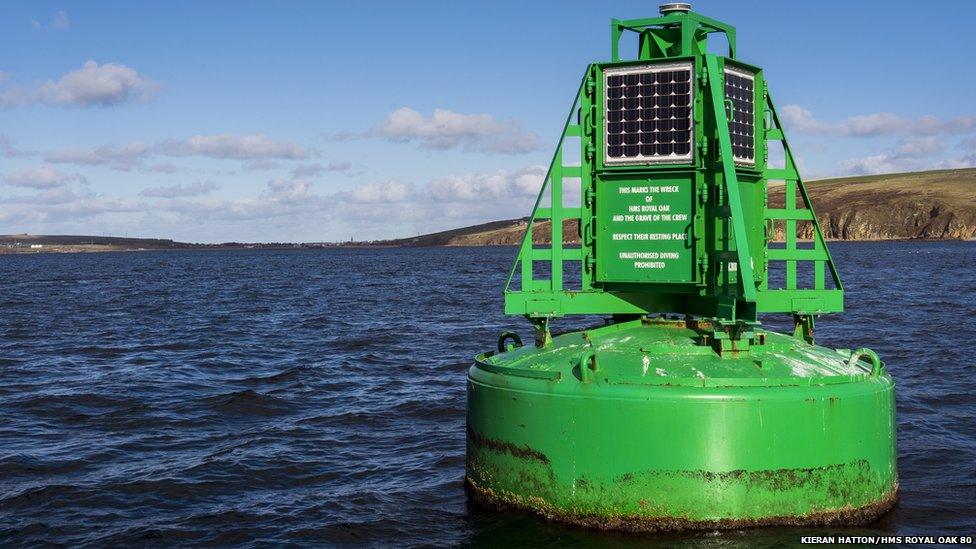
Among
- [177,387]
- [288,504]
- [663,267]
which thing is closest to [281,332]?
[177,387]

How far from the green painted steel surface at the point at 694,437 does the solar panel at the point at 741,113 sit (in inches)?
98.9

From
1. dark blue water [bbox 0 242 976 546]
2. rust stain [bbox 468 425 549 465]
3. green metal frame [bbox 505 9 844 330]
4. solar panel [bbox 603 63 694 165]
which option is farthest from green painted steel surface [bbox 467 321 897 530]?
solar panel [bbox 603 63 694 165]

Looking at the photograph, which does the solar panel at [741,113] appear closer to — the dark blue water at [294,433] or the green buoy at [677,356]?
the green buoy at [677,356]

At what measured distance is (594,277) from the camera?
42.4 ft

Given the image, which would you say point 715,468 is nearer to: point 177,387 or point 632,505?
point 632,505

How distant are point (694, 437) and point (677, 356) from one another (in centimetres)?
110

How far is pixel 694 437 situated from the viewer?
10.1 metres

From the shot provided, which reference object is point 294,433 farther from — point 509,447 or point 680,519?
point 680,519

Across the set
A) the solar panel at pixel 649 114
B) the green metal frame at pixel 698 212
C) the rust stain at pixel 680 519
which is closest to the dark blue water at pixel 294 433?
the rust stain at pixel 680 519

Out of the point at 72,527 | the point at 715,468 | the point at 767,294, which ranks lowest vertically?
the point at 72,527

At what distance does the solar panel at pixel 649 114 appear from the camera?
12.2m

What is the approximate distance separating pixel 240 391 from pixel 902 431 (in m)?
13.1

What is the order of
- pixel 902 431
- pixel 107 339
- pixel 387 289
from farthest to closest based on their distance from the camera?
pixel 387 289
pixel 107 339
pixel 902 431

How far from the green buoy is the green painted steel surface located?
0.02 meters
